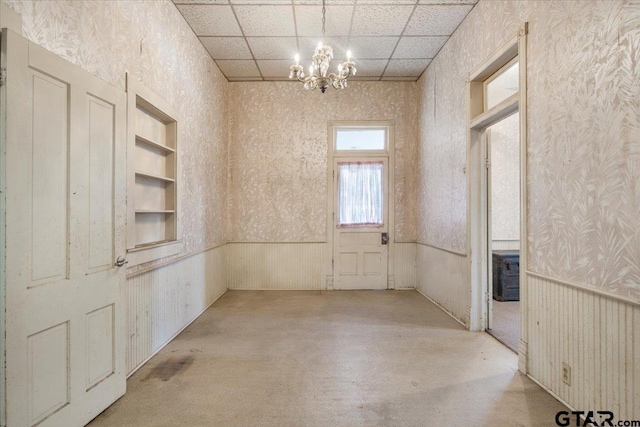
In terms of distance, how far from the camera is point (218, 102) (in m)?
4.91

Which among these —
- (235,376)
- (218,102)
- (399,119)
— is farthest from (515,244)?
(218,102)

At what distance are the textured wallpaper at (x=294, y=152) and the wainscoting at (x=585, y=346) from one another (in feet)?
10.3

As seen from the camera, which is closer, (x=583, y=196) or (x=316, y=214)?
(x=583, y=196)

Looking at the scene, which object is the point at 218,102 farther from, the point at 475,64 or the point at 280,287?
the point at 475,64

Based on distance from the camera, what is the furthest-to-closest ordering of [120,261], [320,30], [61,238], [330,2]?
1. [320,30]
2. [330,2]
3. [120,261]
4. [61,238]

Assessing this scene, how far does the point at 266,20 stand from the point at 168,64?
1.28 m

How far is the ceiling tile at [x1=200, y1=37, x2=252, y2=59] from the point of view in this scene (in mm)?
4125

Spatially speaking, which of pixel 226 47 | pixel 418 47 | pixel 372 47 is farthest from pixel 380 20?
pixel 226 47

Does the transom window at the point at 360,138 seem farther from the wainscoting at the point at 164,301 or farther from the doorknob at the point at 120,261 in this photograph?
the doorknob at the point at 120,261

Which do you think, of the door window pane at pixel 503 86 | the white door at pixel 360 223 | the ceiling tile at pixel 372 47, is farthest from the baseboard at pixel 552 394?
the ceiling tile at pixel 372 47

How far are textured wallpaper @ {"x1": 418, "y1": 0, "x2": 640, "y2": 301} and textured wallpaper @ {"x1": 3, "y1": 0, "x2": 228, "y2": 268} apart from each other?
3189 mm

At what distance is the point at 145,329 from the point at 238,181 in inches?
122

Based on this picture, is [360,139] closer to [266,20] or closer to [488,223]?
[266,20]

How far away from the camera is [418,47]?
4332mm
